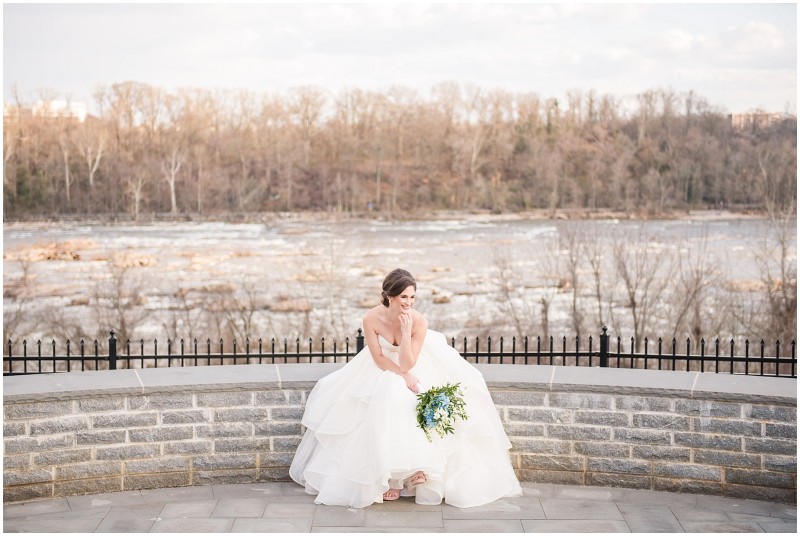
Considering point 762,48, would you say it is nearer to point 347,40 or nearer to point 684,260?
point 684,260

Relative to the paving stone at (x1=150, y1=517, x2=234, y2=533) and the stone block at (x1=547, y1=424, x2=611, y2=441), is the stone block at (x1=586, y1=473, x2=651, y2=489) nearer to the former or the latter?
the stone block at (x1=547, y1=424, x2=611, y2=441)

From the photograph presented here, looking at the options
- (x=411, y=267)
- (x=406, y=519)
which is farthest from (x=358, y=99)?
(x=406, y=519)

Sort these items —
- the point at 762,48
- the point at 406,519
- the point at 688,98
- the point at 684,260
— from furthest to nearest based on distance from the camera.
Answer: the point at 762,48 → the point at 688,98 → the point at 684,260 → the point at 406,519

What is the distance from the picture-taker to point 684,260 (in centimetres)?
2650

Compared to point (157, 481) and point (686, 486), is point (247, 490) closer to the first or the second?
point (157, 481)

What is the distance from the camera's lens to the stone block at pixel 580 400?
210 inches

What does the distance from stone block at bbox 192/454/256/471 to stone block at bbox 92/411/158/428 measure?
0.36 meters

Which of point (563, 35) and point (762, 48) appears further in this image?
point (563, 35)

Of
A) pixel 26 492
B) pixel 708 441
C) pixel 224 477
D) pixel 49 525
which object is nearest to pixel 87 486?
pixel 26 492

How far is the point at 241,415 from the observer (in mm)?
5422

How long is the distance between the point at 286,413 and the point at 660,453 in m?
2.27

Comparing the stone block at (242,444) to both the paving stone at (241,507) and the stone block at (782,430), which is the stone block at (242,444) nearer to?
the paving stone at (241,507)

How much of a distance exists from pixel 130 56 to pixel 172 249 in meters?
9.94

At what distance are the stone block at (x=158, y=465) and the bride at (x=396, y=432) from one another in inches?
26.4
